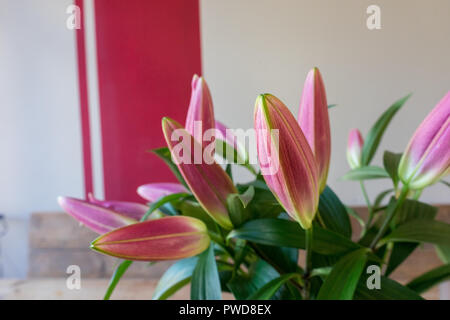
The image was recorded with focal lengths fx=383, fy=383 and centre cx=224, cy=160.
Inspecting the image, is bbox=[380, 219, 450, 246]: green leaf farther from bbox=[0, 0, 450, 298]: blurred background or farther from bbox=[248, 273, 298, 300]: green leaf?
bbox=[0, 0, 450, 298]: blurred background

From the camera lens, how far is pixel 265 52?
89cm

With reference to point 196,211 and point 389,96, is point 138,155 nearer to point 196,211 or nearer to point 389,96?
point 389,96

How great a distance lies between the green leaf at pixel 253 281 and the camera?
0.26 meters

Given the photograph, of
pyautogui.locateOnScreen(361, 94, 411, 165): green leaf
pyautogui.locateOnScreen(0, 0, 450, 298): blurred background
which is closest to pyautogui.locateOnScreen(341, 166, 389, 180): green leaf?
pyautogui.locateOnScreen(361, 94, 411, 165): green leaf

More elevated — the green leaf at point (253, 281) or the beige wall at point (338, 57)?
the beige wall at point (338, 57)

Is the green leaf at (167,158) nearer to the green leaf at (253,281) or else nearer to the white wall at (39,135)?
the green leaf at (253,281)

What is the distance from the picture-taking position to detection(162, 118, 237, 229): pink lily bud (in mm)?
214

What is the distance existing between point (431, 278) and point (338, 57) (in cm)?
48

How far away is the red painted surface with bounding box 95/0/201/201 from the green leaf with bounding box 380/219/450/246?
123 cm

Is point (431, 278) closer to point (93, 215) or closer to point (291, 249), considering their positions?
point (291, 249)

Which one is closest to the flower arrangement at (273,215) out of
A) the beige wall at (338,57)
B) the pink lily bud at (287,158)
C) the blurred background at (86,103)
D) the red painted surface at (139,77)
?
the pink lily bud at (287,158)

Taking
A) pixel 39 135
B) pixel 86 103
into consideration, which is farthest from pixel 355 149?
pixel 39 135

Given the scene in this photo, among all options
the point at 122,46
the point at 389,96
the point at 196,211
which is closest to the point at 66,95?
the point at 122,46

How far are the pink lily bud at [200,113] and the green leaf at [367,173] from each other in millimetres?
184
